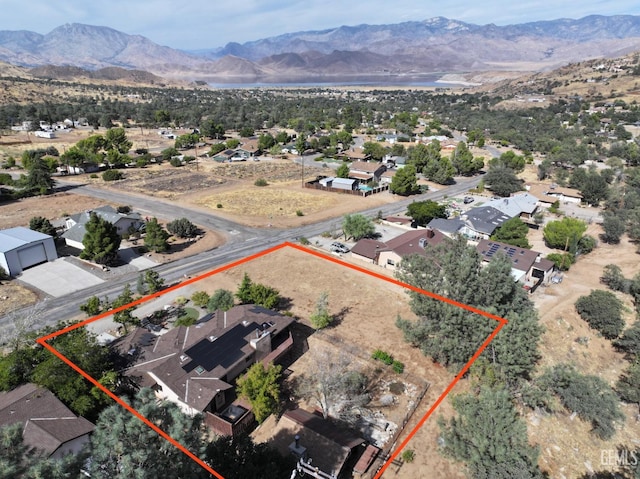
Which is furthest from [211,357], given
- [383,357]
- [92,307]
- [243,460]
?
[92,307]

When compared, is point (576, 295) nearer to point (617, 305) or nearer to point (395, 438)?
point (617, 305)

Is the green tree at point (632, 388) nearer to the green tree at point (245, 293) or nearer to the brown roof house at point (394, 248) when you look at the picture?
the brown roof house at point (394, 248)

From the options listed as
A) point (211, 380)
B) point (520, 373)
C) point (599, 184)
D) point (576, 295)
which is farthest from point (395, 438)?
point (599, 184)

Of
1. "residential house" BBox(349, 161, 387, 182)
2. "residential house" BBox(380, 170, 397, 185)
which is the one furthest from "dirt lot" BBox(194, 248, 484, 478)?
"residential house" BBox(380, 170, 397, 185)

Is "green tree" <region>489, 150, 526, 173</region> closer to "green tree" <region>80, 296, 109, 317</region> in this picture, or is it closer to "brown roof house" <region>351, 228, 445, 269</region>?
"brown roof house" <region>351, 228, 445, 269</region>

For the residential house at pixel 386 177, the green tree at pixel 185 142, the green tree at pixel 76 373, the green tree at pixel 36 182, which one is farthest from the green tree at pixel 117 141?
the green tree at pixel 76 373
